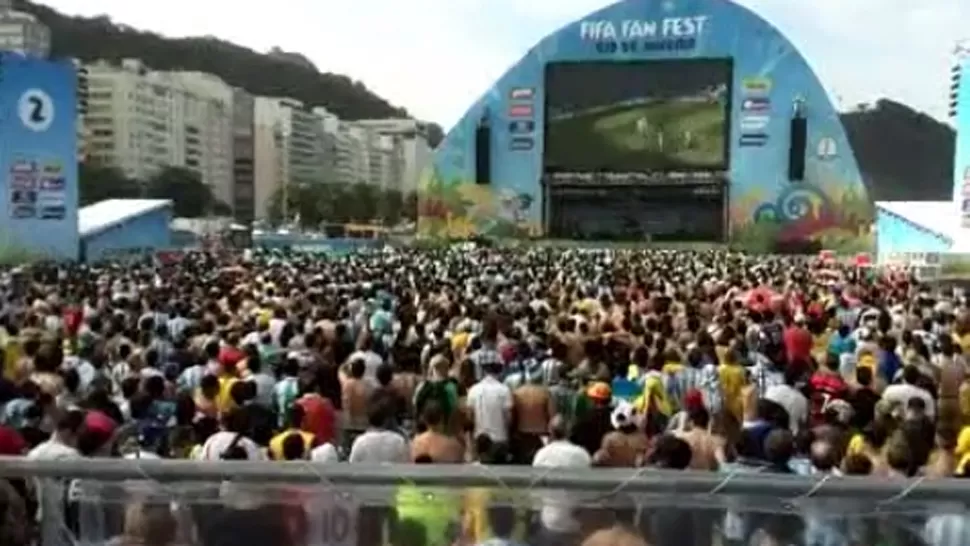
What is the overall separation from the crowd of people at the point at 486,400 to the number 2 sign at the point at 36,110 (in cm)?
1658

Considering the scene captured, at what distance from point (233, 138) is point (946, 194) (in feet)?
251

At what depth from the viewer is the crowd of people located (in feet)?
12.5

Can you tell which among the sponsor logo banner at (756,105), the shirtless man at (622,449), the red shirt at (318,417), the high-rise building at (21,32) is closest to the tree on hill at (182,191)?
the high-rise building at (21,32)

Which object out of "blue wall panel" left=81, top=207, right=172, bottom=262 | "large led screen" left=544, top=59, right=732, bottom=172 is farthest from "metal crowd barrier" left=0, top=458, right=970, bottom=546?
"large led screen" left=544, top=59, right=732, bottom=172

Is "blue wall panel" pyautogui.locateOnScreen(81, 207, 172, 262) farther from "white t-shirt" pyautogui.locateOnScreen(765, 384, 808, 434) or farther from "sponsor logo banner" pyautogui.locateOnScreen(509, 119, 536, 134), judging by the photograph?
"white t-shirt" pyautogui.locateOnScreen(765, 384, 808, 434)

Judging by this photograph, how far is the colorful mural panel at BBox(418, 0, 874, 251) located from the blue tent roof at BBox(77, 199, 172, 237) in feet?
60.9

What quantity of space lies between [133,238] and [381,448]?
3700cm

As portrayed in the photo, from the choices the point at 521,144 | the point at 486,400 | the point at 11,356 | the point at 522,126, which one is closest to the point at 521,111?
the point at 522,126

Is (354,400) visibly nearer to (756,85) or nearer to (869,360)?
(869,360)

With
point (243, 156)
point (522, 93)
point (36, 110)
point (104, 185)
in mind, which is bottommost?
point (104, 185)

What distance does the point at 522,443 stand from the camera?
7.22 m

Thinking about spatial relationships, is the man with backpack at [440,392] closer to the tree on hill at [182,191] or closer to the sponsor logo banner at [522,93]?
the sponsor logo banner at [522,93]

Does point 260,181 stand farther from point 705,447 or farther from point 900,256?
point 705,447

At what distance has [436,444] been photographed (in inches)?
253
